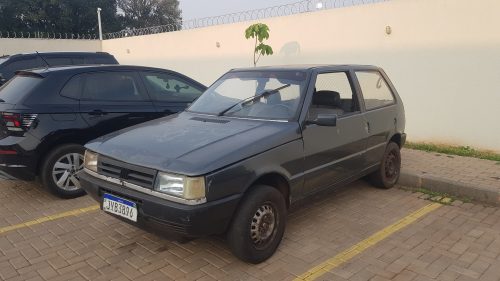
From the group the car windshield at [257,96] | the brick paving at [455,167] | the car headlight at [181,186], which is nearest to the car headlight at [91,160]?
the car headlight at [181,186]

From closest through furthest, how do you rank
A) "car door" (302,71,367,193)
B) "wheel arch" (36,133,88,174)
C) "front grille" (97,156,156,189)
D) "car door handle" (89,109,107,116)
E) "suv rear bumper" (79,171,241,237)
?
1. "suv rear bumper" (79,171,241,237)
2. "front grille" (97,156,156,189)
3. "car door" (302,71,367,193)
4. "wheel arch" (36,133,88,174)
5. "car door handle" (89,109,107,116)

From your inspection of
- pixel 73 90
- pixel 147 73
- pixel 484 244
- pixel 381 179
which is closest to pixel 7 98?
pixel 73 90

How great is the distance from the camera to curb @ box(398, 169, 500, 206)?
4934 millimetres

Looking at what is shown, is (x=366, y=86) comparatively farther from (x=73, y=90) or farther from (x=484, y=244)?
(x=73, y=90)

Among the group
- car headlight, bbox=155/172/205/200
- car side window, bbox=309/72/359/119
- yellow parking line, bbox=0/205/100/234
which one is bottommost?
yellow parking line, bbox=0/205/100/234

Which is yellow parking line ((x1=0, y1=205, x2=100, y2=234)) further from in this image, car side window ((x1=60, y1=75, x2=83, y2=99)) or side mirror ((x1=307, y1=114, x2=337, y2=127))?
side mirror ((x1=307, y1=114, x2=337, y2=127))

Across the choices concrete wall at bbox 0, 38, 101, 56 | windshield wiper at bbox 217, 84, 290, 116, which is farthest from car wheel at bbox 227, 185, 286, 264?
concrete wall at bbox 0, 38, 101, 56

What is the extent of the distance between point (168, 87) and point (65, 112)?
1.56 m

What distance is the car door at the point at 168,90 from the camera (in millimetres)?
5797

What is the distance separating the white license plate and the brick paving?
4.07 m

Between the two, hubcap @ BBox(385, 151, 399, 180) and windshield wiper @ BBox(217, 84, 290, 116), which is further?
hubcap @ BBox(385, 151, 399, 180)

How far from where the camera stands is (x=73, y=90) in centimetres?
514

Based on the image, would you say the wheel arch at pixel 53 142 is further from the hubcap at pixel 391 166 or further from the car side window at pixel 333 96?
the hubcap at pixel 391 166

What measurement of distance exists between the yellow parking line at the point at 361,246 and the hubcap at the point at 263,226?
0.43 m
